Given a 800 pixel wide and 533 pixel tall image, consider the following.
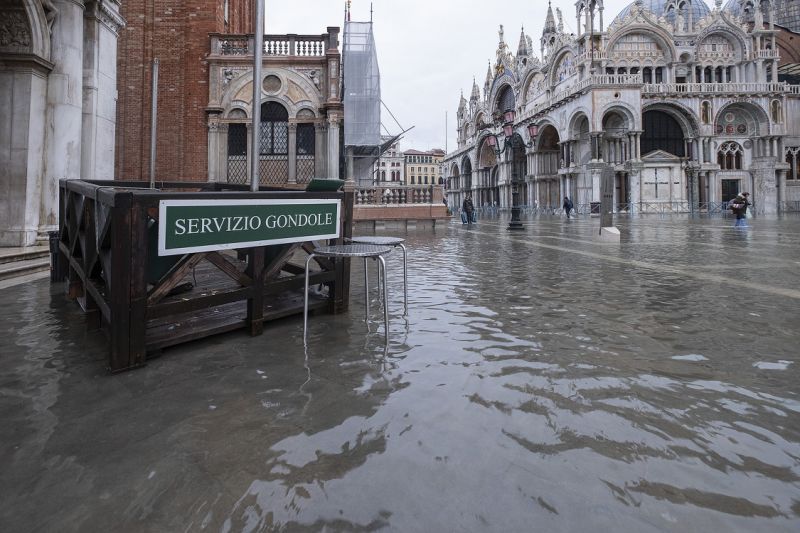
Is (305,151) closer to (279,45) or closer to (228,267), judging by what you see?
(279,45)

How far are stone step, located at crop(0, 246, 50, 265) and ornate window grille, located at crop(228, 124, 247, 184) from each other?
458 inches

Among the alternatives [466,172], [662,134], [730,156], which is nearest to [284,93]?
[662,134]

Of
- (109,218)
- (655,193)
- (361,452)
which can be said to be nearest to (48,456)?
(361,452)

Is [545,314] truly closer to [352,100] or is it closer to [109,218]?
[109,218]

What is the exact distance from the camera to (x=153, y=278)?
354cm

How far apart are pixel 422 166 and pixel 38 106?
10970 centimetres

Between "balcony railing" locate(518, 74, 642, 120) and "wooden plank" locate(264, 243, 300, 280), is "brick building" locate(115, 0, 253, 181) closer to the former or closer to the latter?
"wooden plank" locate(264, 243, 300, 280)

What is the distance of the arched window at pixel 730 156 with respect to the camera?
1487 inches

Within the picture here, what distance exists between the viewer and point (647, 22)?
3741 centimetres

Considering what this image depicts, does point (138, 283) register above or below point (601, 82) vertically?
below

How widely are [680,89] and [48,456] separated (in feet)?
149

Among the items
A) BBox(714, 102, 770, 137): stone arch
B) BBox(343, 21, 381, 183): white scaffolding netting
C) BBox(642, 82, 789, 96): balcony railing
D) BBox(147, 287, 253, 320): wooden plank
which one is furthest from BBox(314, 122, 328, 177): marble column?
BBox(714, 102, 770, 137): stone arch

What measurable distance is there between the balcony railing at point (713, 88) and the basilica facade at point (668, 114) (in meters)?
0.08

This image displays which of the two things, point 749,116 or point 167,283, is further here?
point 749,116
